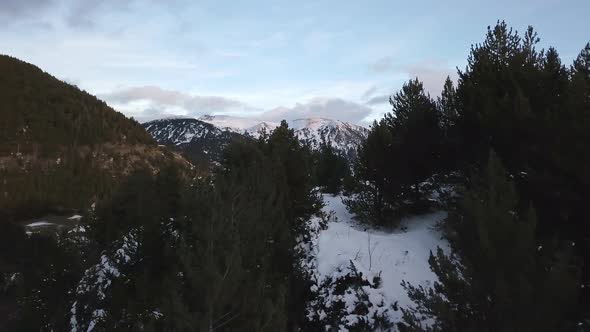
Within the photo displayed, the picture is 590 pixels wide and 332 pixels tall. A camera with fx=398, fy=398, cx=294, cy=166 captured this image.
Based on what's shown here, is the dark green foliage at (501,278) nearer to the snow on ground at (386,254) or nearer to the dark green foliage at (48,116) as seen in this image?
the snow on ground at (386,254)

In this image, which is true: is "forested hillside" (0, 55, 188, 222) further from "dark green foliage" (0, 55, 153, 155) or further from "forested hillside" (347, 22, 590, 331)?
"forested hillside" (347, 22, 590, 331)

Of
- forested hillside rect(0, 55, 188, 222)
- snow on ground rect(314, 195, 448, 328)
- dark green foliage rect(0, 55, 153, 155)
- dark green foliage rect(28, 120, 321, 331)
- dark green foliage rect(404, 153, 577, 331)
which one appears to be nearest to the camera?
dark green foliage rect(404, 153, 577, 331)

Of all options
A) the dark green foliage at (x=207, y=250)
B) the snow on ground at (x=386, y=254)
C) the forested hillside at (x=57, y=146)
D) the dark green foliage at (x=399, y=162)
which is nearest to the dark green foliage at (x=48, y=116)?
the forested hillside at (x=57, y=146)

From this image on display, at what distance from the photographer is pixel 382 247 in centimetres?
1602

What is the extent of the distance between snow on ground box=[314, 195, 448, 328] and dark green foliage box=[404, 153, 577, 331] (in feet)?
14.4

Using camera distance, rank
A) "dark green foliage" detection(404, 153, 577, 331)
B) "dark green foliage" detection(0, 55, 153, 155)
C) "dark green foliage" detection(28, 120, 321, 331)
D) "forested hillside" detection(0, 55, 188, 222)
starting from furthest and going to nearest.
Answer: "dark green foliage" detection(0, 55, 153, 155) < "forested hillside" detection(0, 55, 188, 222) < "dark green foliage" detection(28, 120, 321, 331) < "dark green foliage" detection(404, 153, 577, 331)

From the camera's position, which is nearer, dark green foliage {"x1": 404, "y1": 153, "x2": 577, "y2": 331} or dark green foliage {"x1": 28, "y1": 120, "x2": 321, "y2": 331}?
dark green foliage {"x1": 404, "y1": 153, "x2": 577, "y2": 331}

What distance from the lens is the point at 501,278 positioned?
297 inches

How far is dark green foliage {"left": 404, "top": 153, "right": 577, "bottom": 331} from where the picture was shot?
734 cm

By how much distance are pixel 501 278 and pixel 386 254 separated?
8029 millimetres

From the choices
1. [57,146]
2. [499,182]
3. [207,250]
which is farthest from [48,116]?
[499,182]

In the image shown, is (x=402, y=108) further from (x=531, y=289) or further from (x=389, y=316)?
(x=531, y=289)

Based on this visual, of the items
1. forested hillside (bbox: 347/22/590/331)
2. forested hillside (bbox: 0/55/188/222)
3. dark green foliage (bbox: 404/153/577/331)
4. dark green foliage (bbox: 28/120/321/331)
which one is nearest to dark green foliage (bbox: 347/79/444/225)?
forested hillside (bbox: 347/22/590/331)

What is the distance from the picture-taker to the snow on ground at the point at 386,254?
44.8 feet
